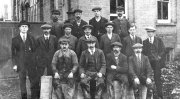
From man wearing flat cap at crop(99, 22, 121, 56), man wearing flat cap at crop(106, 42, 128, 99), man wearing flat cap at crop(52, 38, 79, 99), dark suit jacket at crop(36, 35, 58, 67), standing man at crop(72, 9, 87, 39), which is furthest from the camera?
standing man at crop(72, 9, 87, 39)

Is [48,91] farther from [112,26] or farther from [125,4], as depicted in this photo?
[125,4]

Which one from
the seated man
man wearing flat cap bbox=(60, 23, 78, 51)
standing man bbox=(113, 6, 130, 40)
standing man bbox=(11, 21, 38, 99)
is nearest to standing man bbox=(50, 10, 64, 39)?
man wearing flat cap bbox=(60, 23, 78, 51)

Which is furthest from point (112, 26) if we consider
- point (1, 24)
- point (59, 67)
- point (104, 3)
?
point (1, 24)

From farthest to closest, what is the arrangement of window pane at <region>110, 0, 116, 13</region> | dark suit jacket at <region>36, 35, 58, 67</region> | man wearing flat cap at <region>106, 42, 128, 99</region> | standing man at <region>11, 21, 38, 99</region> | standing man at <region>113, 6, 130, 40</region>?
window pane at <region>110, 0, 116, 13</region>
standing man at <region>113, 6, 130, 40</region>
dark suit jacket at <region>36, 35, 58, 67</region>
standing man at <region>11, 21, 38, 99</region>
man wearing flat cap at <region>106, 42, 128, 99</region>

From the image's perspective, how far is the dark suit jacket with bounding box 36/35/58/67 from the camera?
26.7 feet

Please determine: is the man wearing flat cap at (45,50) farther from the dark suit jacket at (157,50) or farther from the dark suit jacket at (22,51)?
the dark suit jacket at (157,50)

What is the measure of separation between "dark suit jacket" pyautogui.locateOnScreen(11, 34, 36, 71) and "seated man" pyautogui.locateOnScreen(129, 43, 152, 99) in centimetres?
256

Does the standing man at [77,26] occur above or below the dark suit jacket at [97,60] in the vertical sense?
above

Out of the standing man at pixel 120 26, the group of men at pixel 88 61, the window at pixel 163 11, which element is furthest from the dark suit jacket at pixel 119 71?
the window at pixel 163 11

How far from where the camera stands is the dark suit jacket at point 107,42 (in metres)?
8.33

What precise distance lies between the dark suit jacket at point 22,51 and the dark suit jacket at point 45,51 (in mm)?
183

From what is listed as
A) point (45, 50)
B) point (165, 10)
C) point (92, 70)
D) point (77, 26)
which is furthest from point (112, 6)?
point (92, 70)

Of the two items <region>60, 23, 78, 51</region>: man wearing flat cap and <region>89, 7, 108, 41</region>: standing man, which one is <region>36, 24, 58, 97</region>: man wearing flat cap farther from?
<region>89, 7, 108, 41</region>: standing man

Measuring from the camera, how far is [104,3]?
12.2 metres
